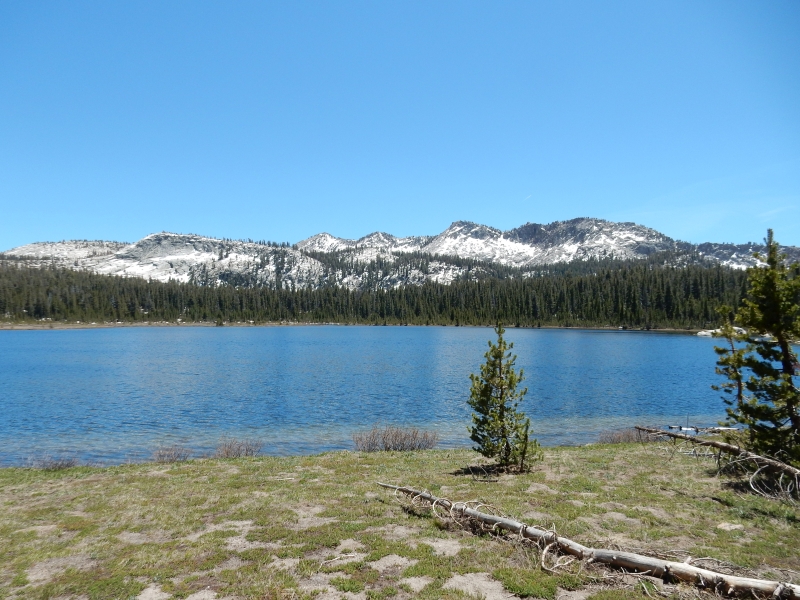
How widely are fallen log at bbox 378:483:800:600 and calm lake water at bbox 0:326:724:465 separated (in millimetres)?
20107

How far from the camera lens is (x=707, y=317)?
573 ft

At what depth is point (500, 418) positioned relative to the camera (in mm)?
21203

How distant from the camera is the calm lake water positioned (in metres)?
34.3

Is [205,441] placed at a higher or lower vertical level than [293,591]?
lower

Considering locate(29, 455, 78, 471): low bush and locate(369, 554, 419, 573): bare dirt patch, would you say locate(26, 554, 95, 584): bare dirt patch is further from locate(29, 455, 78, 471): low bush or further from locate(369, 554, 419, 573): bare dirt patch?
locate(29, 455, 78, 471): low bush

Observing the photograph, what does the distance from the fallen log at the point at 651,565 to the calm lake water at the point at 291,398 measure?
20.1 m

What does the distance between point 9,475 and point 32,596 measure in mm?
15493

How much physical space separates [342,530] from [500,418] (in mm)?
9872

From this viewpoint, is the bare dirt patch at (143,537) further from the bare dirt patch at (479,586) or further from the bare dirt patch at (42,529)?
the bare dirt patch at (479,586)

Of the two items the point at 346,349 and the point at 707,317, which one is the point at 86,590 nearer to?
the point at 346,349

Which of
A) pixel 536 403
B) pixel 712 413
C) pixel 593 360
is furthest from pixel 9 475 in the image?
pixel 593 360

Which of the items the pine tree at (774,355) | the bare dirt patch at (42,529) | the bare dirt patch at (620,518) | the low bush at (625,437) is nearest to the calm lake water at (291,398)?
the low bush at (625,437)

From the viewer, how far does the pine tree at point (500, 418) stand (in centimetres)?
2094

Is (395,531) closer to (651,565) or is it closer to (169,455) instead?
(651,565)
